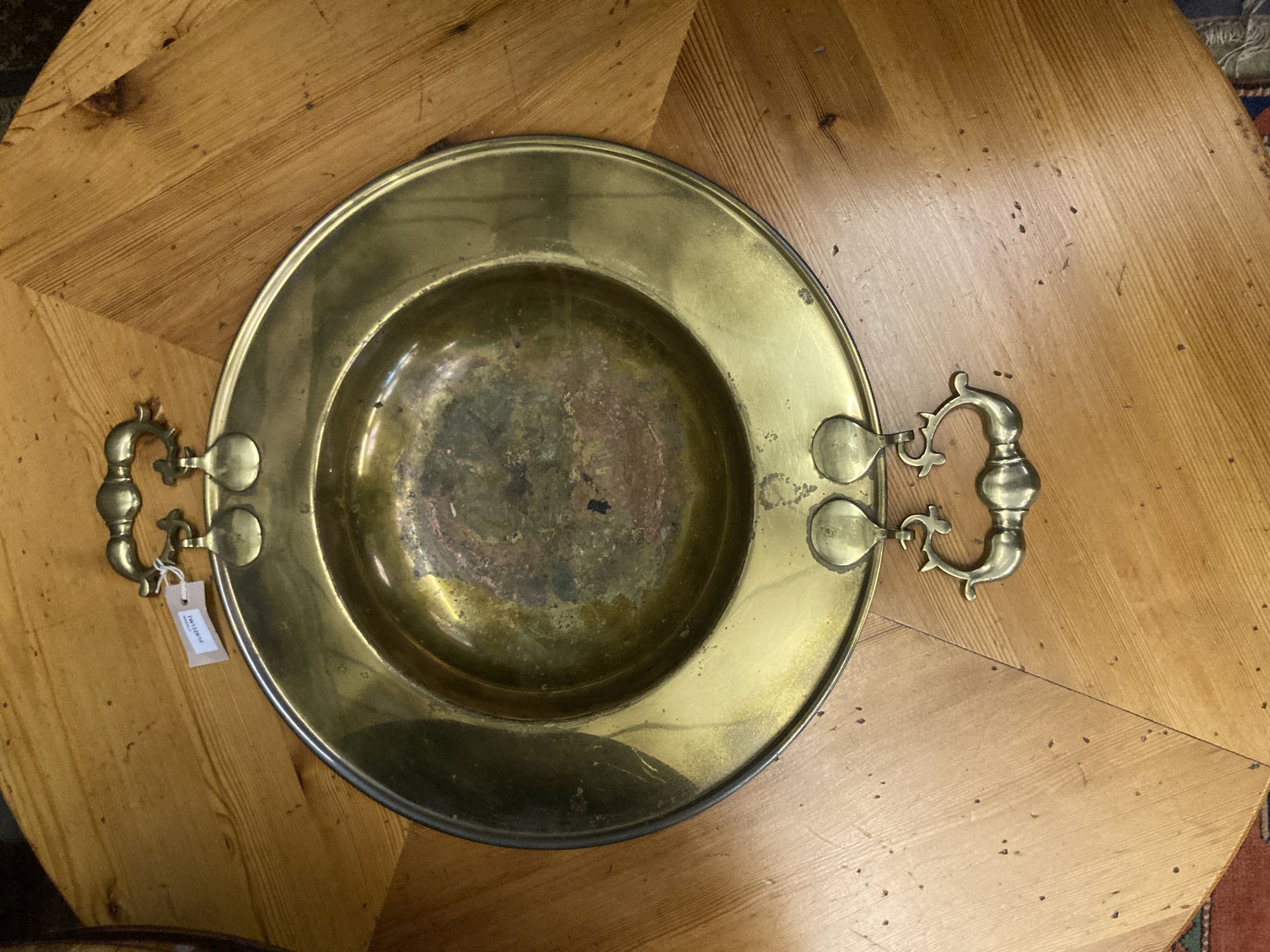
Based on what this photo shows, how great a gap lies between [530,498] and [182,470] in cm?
31

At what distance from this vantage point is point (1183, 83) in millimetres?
628

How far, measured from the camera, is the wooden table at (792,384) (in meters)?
0.65

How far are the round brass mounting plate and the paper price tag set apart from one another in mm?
67

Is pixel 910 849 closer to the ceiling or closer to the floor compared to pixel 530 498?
closer to the floor

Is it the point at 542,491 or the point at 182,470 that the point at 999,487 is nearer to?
the point at 542,491

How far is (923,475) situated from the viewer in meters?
0.66

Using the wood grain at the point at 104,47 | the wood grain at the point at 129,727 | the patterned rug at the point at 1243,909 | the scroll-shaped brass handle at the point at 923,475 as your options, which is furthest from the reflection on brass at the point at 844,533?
the patterned rug at the point at 1243,909

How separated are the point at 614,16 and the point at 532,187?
18 centimetres

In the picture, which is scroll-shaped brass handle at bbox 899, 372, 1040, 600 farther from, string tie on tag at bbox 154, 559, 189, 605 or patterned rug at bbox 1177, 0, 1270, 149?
patterned rug at bbox 1177, 0, 1270, 149

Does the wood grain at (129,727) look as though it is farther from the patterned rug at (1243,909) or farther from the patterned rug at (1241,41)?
the patterned rug at (1241,41)

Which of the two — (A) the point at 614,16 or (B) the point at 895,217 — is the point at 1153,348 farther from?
(A) the point at 614,16

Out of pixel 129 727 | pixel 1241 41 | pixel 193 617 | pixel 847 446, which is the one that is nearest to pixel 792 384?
pixel 847 446

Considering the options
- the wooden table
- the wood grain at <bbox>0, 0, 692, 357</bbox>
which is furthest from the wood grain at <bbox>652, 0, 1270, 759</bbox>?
the wood grain at <bbox>0, 0, 692, 357</bbox>

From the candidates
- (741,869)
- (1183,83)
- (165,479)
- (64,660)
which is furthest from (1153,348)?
(64,660)
